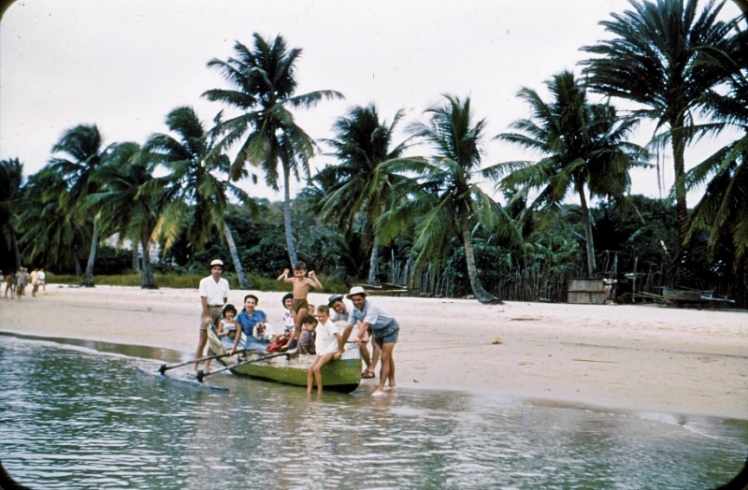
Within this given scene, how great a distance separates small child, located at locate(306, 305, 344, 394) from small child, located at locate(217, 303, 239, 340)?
5.74ft

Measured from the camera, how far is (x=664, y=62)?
2005 centimetres

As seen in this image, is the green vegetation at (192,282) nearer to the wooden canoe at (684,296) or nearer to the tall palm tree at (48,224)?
the tall palm tree at (48,224)

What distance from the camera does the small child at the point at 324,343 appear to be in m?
8.32

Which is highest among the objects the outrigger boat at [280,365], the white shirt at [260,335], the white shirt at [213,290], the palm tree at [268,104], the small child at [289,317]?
the palm tree at [268,104]

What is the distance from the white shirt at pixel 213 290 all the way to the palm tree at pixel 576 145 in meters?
14.4

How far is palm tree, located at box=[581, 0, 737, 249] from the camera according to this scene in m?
18.9

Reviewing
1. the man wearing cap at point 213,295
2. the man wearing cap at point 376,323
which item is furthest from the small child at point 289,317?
the man wearing cap at point 376,323

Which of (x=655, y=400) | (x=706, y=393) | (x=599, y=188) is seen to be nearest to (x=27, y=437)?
(x=655, y=400)

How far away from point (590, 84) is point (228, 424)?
17.6 meters

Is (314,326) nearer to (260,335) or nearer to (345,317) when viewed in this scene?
(345,317)

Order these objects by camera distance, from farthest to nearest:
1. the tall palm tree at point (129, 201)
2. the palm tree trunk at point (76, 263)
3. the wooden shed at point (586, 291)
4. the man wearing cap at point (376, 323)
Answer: the palm tree trunk at point (76, 263) < the tall palm tree at point (129, 201) < the wooden shed at point (586, 291) < the man wearing cap at point (376, 323)

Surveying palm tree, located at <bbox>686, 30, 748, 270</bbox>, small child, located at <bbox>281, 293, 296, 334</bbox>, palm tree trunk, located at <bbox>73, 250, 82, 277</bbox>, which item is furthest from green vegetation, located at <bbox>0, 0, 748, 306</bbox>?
small child, located at <bbox>281, 293, 296, 334</bbox>

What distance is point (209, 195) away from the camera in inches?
1062

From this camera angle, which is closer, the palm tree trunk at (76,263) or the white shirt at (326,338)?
the white shirt at (326,338)
